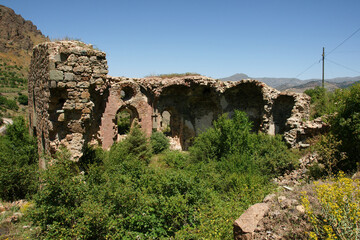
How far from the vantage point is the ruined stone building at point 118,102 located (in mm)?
6852

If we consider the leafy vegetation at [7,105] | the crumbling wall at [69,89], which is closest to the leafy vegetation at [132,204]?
the crumbling wall at [69,89]

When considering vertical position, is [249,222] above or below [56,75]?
below

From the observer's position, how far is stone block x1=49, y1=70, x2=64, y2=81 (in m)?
6.53

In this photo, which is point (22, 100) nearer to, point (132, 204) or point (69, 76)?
point (69, 76)

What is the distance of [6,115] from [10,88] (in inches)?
548

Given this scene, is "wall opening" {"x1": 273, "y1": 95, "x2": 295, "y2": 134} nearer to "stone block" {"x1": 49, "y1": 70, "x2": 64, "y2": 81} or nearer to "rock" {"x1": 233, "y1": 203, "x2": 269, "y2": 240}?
"rock" {"x1": 233, "y1": 203, "x2": 269, "y2": 240}

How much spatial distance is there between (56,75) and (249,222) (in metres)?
6.19

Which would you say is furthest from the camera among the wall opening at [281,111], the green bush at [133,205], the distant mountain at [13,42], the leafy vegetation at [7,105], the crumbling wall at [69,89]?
the distant mountain at [13,42]

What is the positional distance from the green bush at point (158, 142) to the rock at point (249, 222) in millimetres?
11257

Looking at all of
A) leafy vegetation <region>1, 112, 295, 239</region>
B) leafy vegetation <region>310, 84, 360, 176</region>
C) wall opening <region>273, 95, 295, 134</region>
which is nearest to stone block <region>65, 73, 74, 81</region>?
leafy vegetation <region>1, 112, 295, 239</region>

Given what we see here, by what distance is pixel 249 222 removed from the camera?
4.46 meters

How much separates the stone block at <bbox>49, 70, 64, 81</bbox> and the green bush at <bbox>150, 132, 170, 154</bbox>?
9492 millimetres

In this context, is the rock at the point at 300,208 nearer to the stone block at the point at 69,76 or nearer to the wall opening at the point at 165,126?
the stone block at the point at 69,76

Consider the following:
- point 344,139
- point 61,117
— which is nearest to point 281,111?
point 344,139
